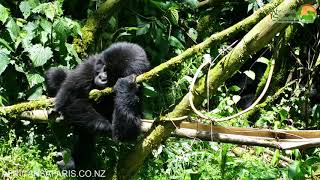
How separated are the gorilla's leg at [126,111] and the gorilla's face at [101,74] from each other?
28 cm

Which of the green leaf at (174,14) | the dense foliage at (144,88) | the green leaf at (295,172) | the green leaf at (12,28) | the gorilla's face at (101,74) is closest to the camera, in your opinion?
the green leaf at (295,172)

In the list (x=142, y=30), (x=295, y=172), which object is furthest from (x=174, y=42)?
(x=295, y=172)

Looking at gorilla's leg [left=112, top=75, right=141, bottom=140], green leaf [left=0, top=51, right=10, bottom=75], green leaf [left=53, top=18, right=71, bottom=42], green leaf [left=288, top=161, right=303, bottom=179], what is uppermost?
green leaf [left=53, top=18, right=71, bottom=42]

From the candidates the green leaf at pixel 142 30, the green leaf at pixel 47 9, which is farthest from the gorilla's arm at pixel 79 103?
the green leaf at pixel 142 30

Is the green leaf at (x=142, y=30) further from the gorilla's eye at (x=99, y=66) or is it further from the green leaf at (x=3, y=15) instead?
the green leaf at (x=3, y=15)

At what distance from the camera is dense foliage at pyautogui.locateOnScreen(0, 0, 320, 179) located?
3934mm

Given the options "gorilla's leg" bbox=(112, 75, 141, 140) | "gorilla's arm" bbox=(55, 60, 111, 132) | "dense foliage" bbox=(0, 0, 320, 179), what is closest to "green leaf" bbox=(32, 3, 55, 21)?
"dense foliage" bbox=(0, 0, 320, 179)

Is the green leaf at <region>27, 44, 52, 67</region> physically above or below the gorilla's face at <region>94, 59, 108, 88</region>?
above

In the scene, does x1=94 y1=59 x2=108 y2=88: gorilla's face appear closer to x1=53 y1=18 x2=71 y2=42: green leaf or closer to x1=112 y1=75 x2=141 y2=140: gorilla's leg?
x1=112 y1=75 x2=141 y2=140: gorilla's leg

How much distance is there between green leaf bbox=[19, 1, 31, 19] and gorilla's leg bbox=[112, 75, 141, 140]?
4.22ft

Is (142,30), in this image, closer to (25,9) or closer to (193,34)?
(193,34)

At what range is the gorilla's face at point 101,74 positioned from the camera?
407 centimetres

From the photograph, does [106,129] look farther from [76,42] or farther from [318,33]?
[318,33]

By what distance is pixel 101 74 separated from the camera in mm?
4090
